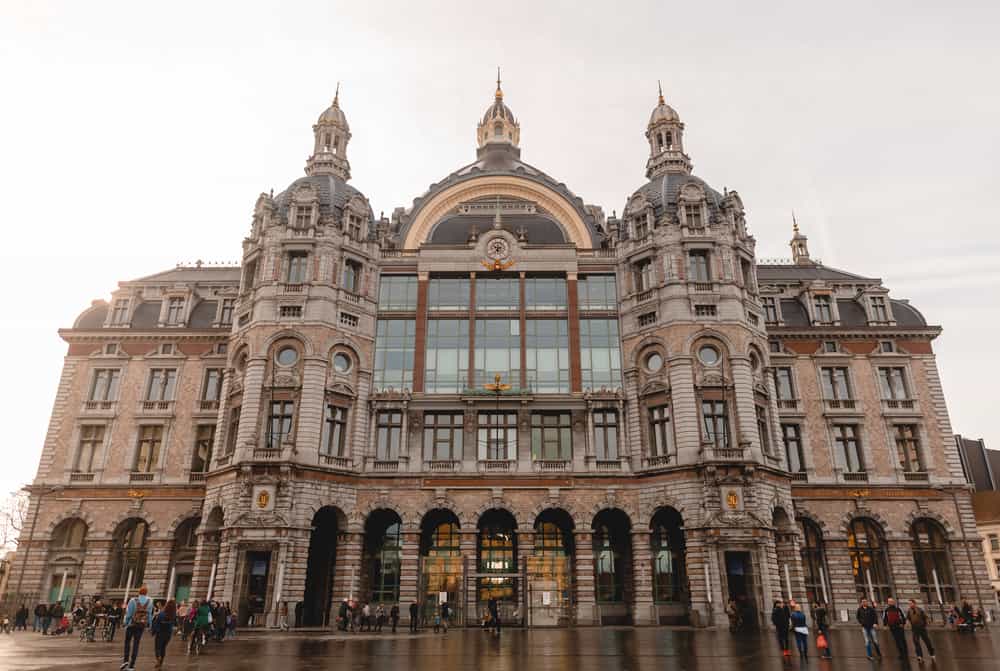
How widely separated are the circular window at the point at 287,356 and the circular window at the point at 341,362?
2649 mm

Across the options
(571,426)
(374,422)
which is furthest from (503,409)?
(374,422)

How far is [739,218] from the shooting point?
5334cm

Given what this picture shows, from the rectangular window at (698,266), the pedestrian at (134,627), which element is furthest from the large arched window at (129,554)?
the rectangular window at (698,266)

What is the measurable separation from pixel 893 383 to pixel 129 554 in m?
59.9

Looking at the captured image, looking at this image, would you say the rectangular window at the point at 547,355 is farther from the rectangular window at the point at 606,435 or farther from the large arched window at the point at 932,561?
the large arched window at the point at 932,561

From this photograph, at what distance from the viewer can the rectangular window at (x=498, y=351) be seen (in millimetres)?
50000

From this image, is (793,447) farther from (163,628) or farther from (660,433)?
(163,628)

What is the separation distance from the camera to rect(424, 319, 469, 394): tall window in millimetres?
50000

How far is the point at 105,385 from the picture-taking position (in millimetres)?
54312

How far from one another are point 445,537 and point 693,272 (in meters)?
26.0

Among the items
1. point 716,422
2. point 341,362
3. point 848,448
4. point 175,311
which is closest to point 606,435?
point 716,422

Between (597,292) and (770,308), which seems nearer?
(597,292)

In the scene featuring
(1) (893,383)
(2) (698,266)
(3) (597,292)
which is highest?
(2) (698,266)

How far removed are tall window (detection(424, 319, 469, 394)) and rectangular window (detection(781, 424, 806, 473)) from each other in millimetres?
24927
